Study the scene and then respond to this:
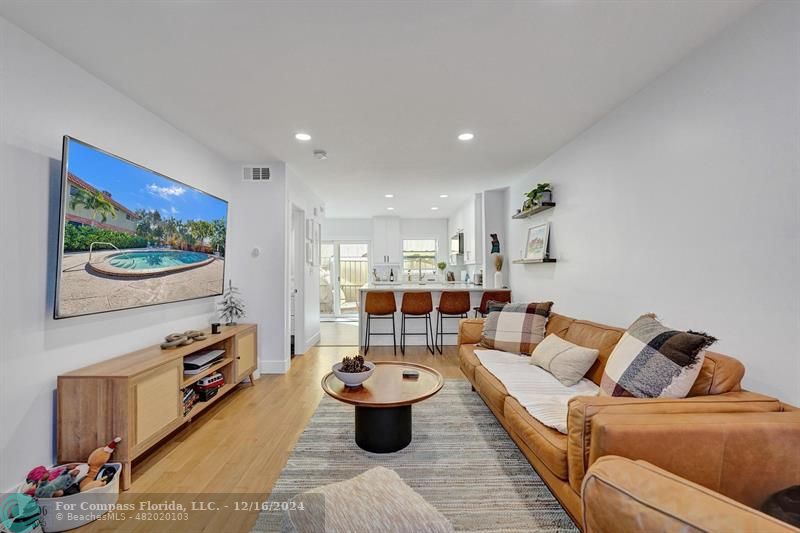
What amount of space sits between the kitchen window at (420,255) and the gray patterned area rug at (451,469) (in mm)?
5814

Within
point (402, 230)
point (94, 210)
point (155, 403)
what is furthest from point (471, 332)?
point (402, 230)

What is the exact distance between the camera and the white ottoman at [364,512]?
46.8 inches

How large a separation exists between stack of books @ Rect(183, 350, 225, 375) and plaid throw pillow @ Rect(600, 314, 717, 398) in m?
2.93

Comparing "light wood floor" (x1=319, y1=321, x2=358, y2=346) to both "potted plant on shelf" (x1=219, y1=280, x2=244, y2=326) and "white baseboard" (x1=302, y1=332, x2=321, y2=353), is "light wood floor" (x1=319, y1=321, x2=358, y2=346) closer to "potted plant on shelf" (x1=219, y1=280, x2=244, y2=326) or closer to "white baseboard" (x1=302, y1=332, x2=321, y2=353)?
"white baseboard" (x1=302, y1=332, x2=321, y2=353)

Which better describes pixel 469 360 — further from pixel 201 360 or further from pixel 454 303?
pixel 201 360

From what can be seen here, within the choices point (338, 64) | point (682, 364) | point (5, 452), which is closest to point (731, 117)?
point (682, 364)

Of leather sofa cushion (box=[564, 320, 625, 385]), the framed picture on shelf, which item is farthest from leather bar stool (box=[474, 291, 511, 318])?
leather sofa cushion (box=[564, 320, 625, 385])

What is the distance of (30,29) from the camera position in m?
1.85

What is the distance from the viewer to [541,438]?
5.61 ft

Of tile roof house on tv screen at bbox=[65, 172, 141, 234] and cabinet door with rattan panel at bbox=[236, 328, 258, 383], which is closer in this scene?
tile roof house on tv screen at bbox=[65, 172, 141, 234]

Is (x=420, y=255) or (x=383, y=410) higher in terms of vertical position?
(x=420, y=255)

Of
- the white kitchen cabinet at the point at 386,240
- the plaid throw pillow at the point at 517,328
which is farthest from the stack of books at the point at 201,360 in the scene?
the white kitchen cabinet at the point at 386,240

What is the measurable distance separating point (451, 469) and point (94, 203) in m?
2.76

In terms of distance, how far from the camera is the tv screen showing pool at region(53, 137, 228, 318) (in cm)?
198
